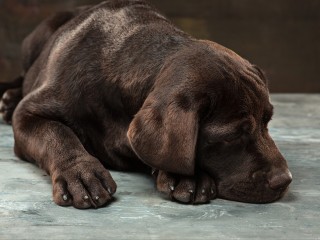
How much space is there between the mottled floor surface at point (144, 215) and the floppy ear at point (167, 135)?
9.1 inches

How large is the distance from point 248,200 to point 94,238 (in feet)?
2.70

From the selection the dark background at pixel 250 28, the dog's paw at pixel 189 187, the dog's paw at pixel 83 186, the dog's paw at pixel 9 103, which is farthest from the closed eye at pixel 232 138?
the dark background at pixel 250 28

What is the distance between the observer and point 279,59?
8.11m

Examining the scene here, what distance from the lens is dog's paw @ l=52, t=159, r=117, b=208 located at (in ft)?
12.1

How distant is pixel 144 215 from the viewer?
3631 millimetres

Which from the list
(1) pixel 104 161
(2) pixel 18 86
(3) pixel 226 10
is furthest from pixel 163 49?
(3) pixel 226 10

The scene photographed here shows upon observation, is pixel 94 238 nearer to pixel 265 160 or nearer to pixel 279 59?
pixel 265 160

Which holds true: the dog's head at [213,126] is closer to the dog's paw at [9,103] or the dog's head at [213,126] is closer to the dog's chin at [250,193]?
the dog's chin at [250,193]

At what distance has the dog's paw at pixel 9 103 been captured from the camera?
18.1 ft

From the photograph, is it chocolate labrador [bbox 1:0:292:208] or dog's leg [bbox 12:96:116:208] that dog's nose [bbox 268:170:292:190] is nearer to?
chocolate labrador [bbox 1:0:292:208]

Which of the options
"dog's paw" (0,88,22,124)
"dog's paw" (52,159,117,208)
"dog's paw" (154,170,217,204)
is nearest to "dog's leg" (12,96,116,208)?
"dog's paw" (52,159,117,208)

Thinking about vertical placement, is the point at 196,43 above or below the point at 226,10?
above

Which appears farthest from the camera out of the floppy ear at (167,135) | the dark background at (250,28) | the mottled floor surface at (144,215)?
the dark background at (250,28)

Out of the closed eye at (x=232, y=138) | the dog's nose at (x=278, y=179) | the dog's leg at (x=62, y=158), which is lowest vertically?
the dog's leg at (x=62, y=158)
